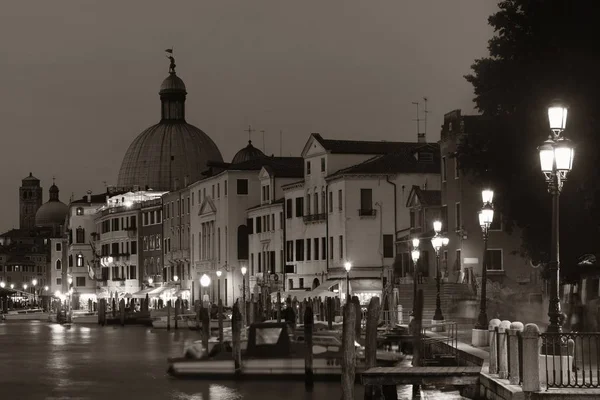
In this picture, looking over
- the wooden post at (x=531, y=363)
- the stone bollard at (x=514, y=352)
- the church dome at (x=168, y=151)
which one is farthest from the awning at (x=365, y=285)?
the church dome at (x=168, y=151)

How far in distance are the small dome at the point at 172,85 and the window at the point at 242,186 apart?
62.3m

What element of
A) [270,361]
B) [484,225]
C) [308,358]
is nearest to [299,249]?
[270,361]

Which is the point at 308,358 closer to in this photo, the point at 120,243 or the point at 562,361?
the point at 562,361

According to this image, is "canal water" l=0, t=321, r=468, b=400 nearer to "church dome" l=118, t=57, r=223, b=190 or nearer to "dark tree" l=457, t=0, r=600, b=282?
"dark tree" l=457, t=0, r=600, b=282

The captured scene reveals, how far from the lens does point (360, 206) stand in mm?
69500

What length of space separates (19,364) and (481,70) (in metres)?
18.8

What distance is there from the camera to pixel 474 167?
43844mm

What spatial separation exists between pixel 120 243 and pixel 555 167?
3967 inches

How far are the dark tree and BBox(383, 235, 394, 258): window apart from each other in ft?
80.7

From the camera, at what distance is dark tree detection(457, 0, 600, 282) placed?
37156mm

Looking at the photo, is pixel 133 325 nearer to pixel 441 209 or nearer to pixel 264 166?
pixel 264 166

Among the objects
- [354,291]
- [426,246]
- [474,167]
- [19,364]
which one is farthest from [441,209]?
[19,364]

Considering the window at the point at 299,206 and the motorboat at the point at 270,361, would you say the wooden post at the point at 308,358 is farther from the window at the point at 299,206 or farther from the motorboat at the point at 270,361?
the window at the point at 299,206

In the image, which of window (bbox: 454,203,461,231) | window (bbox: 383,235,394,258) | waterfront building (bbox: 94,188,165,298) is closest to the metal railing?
window (bbox: 454,203,461,231)
